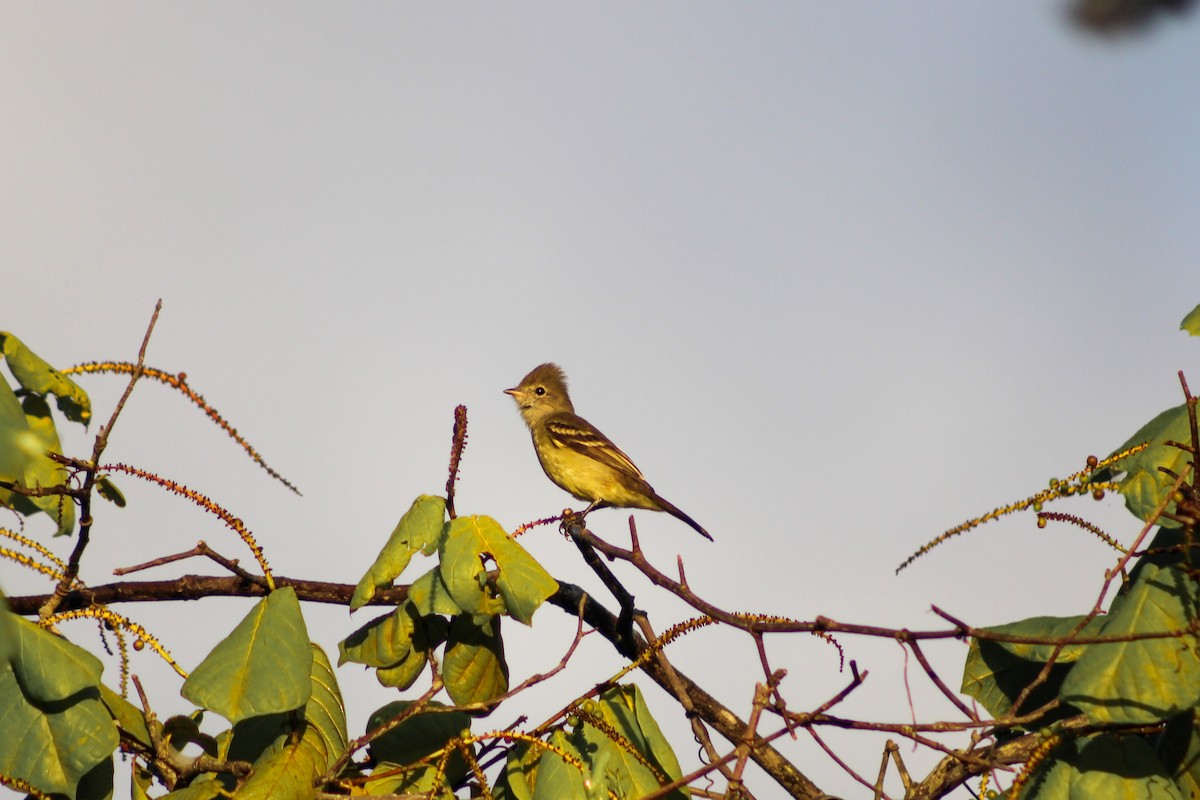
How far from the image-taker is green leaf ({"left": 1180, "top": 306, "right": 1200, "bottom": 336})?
3.62m

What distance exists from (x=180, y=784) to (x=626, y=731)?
154 cm

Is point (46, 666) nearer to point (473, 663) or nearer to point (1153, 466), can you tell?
point (473, 663)

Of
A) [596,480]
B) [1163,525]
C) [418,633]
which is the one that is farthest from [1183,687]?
[596,480]

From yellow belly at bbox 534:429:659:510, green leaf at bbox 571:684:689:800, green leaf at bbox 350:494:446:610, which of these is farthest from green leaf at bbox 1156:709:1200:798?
yellow belly at bbox 534:429:659:510

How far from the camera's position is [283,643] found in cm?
379

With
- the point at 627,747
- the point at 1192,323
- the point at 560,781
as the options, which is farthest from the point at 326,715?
the point at 1192,323

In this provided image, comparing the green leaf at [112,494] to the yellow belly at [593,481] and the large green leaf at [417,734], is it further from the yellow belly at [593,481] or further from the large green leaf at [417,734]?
the yellow belly at [593,481]

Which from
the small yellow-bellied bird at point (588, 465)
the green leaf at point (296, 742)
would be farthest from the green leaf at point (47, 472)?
the small yellow-bellied bird at point (588, 465)

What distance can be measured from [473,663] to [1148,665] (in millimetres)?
2118

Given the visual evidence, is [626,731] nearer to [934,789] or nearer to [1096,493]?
[934,789]

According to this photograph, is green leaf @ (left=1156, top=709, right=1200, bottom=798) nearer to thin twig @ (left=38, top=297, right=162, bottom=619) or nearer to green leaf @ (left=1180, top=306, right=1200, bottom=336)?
green leaf @ (left=1180, top=306, right=1200, bottom=336)

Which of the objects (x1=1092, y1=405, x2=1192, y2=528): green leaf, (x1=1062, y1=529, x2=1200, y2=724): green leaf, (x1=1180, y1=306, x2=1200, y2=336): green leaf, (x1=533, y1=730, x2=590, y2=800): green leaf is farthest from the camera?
(x1=533, y1=730, x2=590, y2=800): green leaf

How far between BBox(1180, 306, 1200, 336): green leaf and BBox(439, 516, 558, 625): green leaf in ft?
6.89

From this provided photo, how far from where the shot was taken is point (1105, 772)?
11.6 feet
